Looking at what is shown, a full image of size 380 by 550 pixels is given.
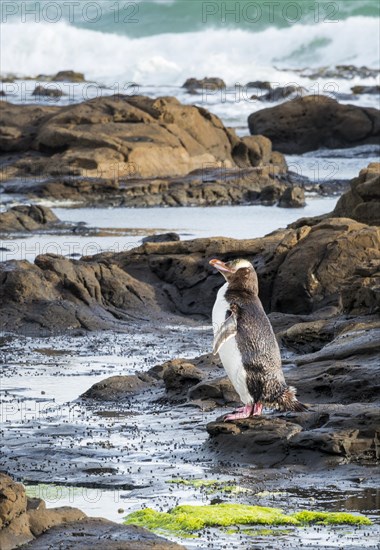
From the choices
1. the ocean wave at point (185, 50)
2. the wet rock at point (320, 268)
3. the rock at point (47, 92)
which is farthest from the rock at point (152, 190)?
the ocean wave at point (185, 50)

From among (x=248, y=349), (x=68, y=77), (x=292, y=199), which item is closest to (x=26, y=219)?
(x=292, y=199)

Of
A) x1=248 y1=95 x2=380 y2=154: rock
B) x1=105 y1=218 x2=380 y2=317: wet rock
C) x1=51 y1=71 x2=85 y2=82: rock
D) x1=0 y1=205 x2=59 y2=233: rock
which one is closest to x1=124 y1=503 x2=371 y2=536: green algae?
x1=105 y1=218 x2=380 y2=317: wet rock

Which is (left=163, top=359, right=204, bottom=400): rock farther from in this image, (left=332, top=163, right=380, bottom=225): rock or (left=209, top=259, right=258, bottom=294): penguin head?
(left=332, top=163, right=380, bottom=225): rock

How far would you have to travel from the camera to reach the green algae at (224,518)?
712cm

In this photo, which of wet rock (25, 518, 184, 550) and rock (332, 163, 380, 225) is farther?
rock (332, 163, 380, 225)

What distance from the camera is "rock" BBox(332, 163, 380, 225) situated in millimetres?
17656

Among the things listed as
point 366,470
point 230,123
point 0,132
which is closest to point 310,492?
point 366,470

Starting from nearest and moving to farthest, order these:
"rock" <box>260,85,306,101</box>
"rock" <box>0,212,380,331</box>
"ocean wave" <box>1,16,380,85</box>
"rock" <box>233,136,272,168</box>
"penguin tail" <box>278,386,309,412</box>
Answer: "penguin tail" <box>278,386,309,412</box> → "rock" <box>0,212,380,331</box> → "rock" <box>233,136,272,168</box> → "rock" <box>260,85,306,101</box> → "ocean wave" <box>1,16,380,85</box>

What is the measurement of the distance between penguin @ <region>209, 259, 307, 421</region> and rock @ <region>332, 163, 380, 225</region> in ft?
28.4

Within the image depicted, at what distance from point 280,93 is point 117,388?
47.8m

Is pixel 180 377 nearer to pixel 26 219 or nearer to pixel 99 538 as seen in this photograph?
pixel 99 538

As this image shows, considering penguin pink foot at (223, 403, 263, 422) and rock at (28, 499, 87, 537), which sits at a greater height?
rock at (28, 499, 87, 537)

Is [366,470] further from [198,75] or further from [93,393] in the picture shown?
[198,75]

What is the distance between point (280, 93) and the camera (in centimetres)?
5788
